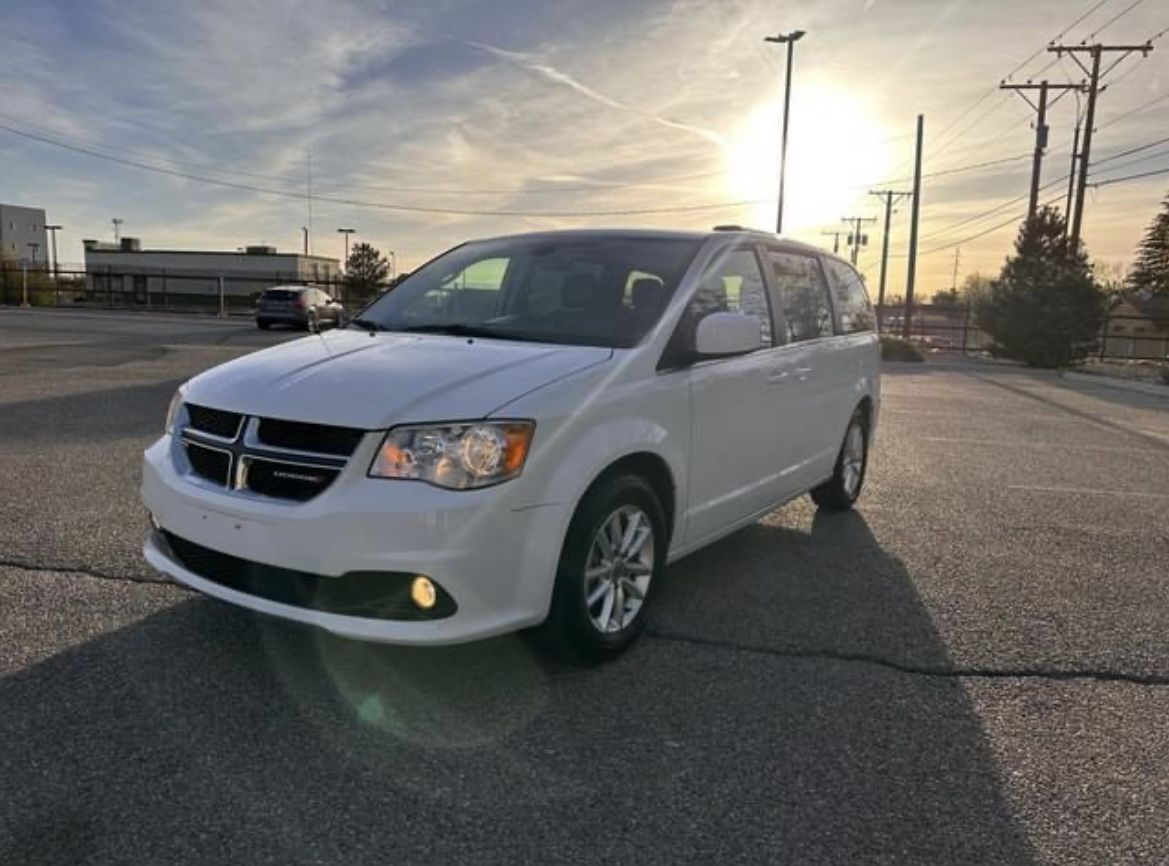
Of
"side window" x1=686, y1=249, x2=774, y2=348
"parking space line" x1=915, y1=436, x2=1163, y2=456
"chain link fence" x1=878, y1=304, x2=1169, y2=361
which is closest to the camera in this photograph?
"side window" x1=686, y1=249, x2=774, y2=348

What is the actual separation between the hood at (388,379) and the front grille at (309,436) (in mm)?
29

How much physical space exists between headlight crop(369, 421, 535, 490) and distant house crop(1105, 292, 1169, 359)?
96.3 feet

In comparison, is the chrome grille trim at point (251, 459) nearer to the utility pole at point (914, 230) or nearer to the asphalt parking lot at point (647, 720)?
the asphalt parking lot at point (647, 720)

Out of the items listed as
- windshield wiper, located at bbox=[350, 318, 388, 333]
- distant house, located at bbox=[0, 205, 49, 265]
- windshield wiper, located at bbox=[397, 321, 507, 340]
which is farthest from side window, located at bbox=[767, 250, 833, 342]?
distant house, located at bbox=[0, 205, 49, 265]

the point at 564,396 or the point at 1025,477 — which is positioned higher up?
the point at 564,396

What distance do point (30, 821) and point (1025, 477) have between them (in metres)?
7.61

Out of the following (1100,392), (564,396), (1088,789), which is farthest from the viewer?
(1100,392)

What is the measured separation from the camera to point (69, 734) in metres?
2.90

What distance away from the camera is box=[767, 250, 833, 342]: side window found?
4973mm

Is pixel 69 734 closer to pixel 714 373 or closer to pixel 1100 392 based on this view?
pixel 714 373

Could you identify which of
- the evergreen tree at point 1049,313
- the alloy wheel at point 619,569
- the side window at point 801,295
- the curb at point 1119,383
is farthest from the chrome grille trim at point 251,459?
the evergreen tree at point 1049,313

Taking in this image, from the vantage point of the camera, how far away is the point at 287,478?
10.1 feet

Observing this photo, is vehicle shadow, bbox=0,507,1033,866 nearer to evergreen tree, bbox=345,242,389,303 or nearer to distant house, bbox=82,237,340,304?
distant house, bbox=82,237,340,304

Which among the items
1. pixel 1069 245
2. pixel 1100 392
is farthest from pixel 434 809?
pixel 1069 245
